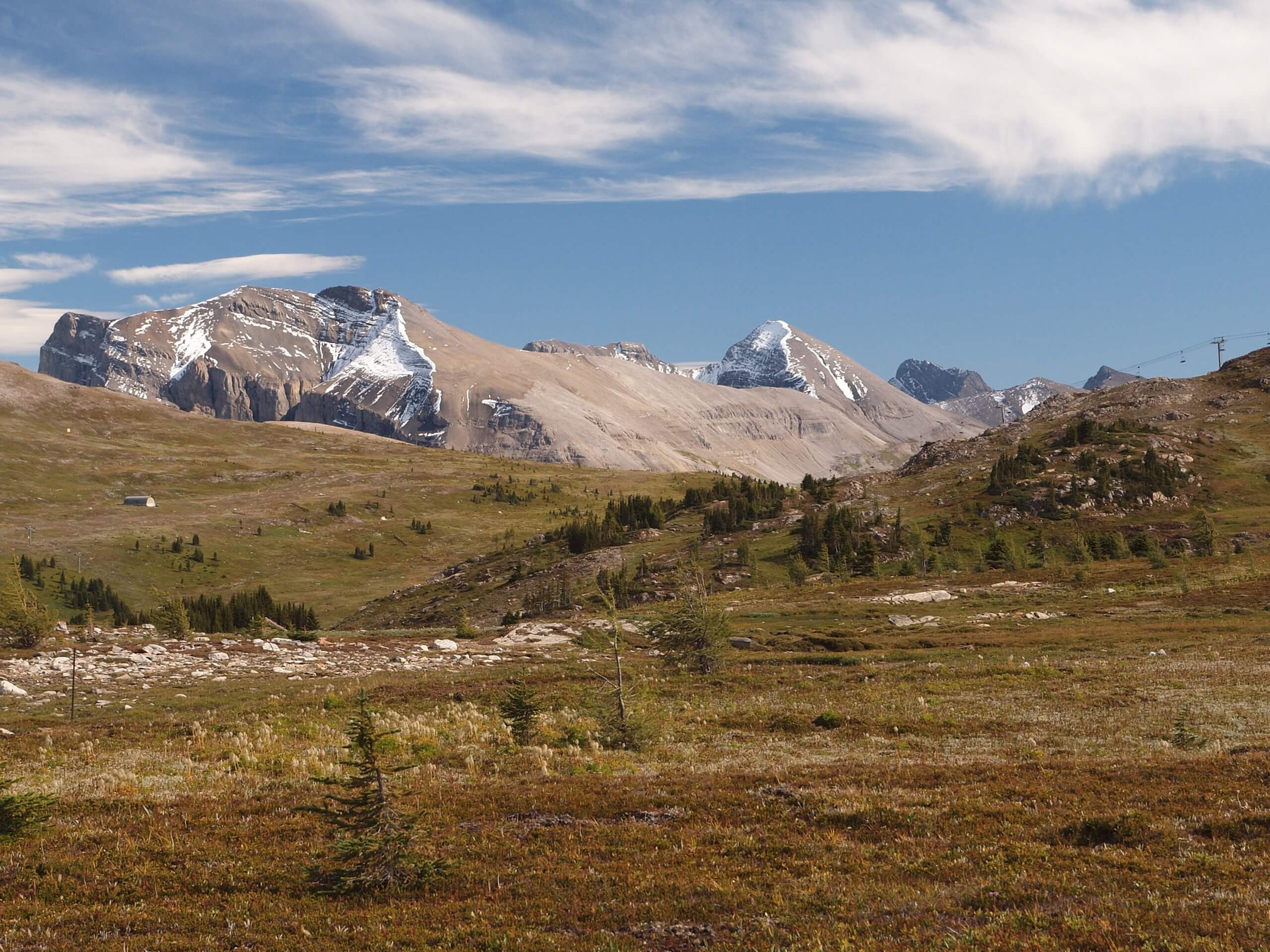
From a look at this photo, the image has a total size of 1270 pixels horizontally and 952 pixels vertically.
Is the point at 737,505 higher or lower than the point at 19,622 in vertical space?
higher

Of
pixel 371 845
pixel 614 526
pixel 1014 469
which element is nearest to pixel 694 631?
pixel 371 845

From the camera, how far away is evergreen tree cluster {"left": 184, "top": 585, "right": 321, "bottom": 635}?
320 feet

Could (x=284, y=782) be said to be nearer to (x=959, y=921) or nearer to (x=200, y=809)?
(x=200, y=809)

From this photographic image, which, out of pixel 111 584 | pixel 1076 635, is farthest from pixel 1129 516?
pixel 111 584

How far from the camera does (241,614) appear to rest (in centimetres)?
10444

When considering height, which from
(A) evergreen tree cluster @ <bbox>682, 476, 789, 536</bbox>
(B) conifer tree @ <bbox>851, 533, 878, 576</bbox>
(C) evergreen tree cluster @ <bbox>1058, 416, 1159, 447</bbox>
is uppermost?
(C) evergreen tree cluster @ <bbox>1058, 416, 1159, 447</bbox>

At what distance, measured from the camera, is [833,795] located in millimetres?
21359

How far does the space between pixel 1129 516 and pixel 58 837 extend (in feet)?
461

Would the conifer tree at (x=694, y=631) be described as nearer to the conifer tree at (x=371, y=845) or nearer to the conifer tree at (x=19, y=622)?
the conifer tree at (x=371, y=845)

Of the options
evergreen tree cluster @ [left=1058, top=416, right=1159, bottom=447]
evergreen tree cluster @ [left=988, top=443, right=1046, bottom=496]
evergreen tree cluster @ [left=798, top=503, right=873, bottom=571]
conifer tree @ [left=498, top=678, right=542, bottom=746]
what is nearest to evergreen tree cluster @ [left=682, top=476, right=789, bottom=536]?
evergreen tree cluster @ [left=798, top=503, right=873, bottom=571]

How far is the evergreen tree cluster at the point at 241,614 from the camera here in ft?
320

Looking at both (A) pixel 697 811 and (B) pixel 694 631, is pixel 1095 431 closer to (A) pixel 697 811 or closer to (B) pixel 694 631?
(B) pixel 694 631

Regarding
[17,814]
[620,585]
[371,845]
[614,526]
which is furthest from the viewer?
[614,526]

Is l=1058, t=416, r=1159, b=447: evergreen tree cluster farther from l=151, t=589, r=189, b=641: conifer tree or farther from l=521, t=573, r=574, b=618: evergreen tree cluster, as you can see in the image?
l=151, t=589, r=189, b=641: conifer tree
